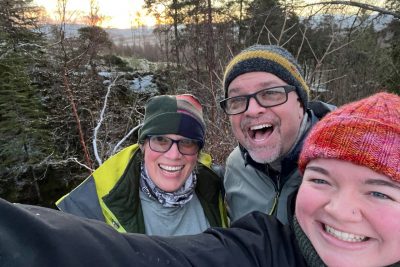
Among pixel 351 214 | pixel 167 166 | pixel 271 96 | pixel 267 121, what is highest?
pixel 271 96

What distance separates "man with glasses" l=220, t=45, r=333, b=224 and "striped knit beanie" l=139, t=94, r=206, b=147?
24 cm

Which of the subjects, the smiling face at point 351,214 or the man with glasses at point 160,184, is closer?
the smiling face at point 351,214

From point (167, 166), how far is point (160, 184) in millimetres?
126

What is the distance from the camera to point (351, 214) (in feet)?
3.68

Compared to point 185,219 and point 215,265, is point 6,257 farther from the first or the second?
point 185,219

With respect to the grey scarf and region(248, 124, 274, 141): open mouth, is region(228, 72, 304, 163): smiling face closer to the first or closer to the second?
region(248, 124, 274, 141): open mouth

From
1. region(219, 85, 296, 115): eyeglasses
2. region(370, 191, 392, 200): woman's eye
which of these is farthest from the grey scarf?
region(370, 191, 392, 200): woman's eye

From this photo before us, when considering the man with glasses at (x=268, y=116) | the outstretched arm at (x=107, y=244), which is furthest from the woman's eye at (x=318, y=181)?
the man with glasses at (x=268, y=116)

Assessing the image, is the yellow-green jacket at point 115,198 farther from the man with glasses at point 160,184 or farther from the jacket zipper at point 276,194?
the jacket zipper at point 276,194

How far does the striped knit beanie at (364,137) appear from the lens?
3.60 feet

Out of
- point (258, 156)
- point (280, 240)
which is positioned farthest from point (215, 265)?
point (258, 156)

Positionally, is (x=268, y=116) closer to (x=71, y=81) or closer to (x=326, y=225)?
(x=326, y=225)

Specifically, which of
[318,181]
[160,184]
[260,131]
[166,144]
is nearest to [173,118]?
[166,144]

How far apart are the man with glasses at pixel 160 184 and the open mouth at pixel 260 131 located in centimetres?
36
